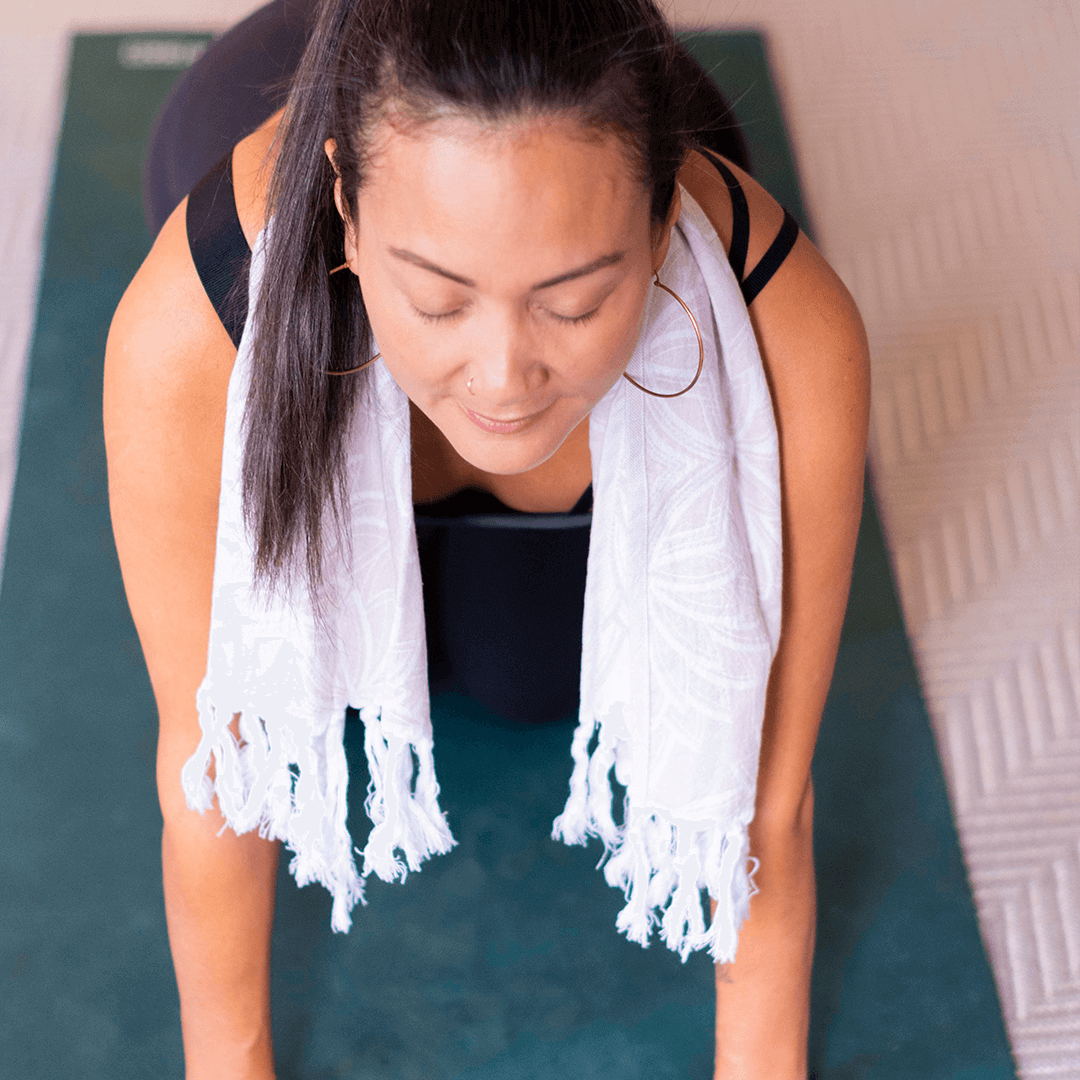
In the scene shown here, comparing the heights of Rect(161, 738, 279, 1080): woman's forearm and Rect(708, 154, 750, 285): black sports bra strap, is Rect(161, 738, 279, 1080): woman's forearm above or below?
below

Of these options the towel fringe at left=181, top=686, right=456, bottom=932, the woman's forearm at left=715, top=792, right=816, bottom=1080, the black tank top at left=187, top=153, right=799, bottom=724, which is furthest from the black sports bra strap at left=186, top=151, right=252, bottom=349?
the woman's forearm at left=715, top=792, right=816, bottom=1080

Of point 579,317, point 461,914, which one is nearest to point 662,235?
point 579,317

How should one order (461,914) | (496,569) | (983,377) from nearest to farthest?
(496,569) → (461,914) → (983,377)

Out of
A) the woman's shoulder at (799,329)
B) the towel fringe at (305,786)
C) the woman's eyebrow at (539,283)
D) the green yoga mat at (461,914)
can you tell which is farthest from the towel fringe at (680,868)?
the woman's eyebrow at (539,283)

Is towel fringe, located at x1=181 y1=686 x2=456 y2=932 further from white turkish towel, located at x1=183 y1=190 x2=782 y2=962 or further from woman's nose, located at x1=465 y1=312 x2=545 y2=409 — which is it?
woman's nose, located at x1=465 y1=312 x2=545 y2=409

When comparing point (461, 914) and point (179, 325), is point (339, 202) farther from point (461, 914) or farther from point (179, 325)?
point (461, 914)

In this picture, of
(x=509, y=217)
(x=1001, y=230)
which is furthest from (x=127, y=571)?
(x=1001, y=230)

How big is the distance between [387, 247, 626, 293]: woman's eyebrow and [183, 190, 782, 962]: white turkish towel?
11.4 inches

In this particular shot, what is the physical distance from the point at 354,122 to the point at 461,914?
1159 millimetres

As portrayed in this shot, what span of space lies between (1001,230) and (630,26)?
6.27 ft

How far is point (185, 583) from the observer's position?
1325 mm

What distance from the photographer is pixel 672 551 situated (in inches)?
50.2

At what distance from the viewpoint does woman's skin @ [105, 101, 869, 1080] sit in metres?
0.87

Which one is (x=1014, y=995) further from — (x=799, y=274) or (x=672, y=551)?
(x=799, y=274)
